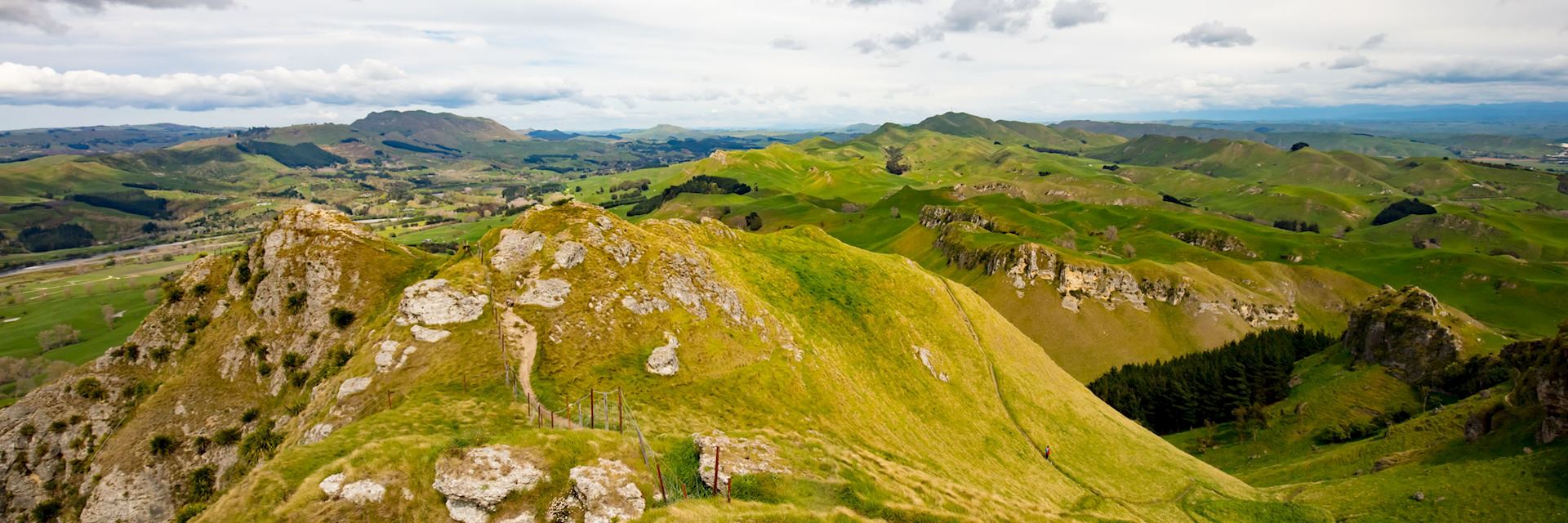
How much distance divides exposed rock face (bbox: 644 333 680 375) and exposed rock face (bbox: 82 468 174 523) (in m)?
38.4

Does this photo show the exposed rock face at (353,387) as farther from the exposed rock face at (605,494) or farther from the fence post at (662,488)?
the fence post at (662,488)

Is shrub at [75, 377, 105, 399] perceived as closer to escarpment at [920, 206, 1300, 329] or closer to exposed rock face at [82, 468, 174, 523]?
exposed rock face at [82, 468, 174, 523]

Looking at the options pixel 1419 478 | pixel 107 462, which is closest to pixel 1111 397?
pixel 1419 478

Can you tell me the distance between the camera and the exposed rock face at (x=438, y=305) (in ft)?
176

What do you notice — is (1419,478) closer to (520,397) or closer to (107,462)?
(520,397)

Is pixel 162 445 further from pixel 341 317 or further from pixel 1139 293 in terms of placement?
pixel 1139 293

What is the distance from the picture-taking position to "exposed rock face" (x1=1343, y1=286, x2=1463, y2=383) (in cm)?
11944

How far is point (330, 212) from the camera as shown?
2864 inches

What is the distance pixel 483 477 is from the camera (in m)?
31.3

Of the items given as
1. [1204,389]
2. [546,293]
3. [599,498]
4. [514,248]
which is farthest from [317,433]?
[1204,389]

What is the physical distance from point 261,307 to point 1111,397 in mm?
155256

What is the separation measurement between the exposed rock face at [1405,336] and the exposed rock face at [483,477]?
163 m

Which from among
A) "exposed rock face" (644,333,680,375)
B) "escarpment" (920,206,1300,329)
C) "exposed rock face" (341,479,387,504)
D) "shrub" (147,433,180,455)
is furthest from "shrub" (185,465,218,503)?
"escarpment" (920,206,1300,329)

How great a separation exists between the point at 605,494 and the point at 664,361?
2376cm
